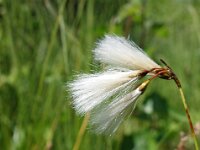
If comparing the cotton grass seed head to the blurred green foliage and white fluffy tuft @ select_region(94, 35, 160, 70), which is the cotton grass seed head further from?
the blurred green foliage

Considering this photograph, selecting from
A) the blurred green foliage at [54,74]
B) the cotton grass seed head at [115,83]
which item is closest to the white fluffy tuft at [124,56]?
the cotton grass seed head at [115,83]

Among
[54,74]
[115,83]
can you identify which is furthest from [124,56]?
[54,74]

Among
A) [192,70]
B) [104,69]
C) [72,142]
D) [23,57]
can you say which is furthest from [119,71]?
[192,70]

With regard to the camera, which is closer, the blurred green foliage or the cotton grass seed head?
the cotton grass seed head

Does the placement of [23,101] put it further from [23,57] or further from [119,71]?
[119,71]

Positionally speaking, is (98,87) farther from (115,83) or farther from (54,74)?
(54,74)

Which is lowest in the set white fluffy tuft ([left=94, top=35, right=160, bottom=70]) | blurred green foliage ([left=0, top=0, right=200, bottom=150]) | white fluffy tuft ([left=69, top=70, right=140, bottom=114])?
blurred green foliage ([left=0, top=0, right=200, bottom=150])

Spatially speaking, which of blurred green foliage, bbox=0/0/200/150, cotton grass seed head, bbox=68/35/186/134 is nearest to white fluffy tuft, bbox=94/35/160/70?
cotton grass seed head, bbox=68/35/186/134

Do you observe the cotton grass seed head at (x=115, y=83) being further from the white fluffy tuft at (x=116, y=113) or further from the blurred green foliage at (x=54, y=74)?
the blurred green foliage at (x=54, y=74)
